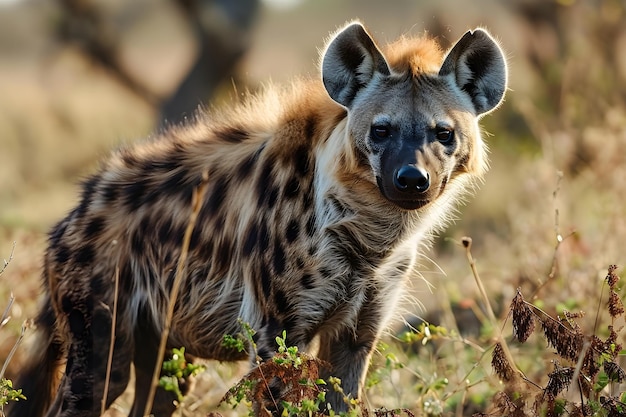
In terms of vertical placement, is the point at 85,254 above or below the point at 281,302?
above

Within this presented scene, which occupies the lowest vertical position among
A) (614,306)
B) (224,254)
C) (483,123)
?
(483,123)

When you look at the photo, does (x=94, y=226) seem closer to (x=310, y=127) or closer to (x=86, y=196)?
(x=86, y=196)

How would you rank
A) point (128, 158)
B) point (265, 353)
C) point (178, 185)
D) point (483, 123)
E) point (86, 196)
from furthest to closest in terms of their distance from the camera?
point (483, 123), point (128, 158), point (86, 196), point (178, 185), point (265, 353)

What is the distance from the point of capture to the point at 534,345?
17.5ft

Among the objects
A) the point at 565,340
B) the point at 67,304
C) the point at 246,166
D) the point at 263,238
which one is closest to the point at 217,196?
the point at 246,166

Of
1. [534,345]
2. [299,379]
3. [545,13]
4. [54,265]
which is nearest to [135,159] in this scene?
[54,265]

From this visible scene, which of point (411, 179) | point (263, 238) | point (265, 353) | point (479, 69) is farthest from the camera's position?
point (479, 69)

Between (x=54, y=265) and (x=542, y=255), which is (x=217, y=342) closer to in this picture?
(x=54, y=265)

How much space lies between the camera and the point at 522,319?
323 cm

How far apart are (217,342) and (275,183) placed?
2.29 feet

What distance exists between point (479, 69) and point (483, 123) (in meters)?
7.45

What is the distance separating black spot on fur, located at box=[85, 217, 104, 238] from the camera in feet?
13.9

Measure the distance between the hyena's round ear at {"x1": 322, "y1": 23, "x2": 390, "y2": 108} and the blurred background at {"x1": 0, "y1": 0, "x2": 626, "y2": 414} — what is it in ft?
0.98

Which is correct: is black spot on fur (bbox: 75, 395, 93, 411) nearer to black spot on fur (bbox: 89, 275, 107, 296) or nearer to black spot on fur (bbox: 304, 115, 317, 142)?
black spot on fur (bbox: 89, 275, 107, 296)
